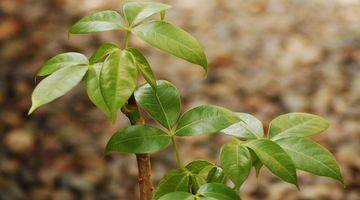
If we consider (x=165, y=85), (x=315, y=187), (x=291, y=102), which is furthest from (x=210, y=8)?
(x=165, y=85)

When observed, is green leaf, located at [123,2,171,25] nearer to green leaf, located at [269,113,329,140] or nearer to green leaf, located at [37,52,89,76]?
green leaf, located at [37,52,89,76]

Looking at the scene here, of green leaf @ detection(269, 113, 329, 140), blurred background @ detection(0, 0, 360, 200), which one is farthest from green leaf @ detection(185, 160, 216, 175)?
blurred background @ detection(0, 0, 360, 200)

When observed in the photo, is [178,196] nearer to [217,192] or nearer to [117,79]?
[217,192]

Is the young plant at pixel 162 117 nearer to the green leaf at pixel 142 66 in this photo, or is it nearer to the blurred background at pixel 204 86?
the green leaf at pixel 142 66

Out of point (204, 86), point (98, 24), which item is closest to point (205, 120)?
point (98, 24)

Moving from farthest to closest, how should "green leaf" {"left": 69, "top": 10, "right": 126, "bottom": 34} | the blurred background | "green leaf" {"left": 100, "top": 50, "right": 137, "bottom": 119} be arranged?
the blurred background
"green leaf" {"left": 69, "top": 10, "right": 126, "bottom": 34}
"green leaf" {"left": 100, "top": 50, "right": 137, "bottom": 119}

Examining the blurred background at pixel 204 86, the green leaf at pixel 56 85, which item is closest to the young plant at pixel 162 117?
the green leaf at pixel 56 85
